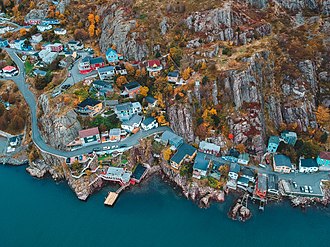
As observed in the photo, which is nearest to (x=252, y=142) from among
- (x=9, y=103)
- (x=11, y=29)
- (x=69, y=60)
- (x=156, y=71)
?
(x=156, y=71)

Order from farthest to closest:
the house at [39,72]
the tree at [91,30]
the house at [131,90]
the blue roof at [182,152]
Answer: the tree at [91,30] < the house at [39,72] < the house at [131,90] < the blue roof at [182,152]

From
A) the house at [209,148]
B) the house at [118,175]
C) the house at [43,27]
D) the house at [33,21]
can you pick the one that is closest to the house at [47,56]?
the house at [43,27]

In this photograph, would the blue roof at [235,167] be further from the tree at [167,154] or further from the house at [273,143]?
the tree at [167,154]

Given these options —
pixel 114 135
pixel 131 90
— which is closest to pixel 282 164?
pixel 114 135

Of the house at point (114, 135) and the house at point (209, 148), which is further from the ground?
the house at point (114, 135)

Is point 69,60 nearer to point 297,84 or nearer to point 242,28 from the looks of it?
point 242,28

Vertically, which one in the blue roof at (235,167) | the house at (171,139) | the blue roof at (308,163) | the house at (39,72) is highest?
the house at (39,72)

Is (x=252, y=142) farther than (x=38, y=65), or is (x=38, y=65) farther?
(x=38, y=65)

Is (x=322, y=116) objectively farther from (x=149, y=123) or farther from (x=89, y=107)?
(x=89, y=107)
